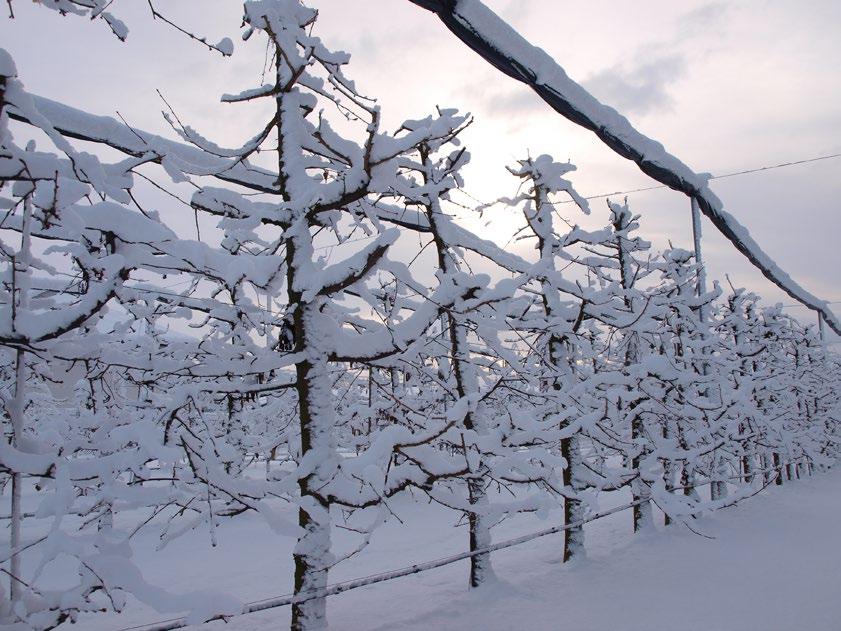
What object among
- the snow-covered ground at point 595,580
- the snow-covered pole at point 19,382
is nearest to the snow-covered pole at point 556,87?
the snow-covered pole at point 19,382

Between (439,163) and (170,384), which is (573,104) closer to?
(439,163)

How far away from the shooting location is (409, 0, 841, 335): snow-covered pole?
332cm

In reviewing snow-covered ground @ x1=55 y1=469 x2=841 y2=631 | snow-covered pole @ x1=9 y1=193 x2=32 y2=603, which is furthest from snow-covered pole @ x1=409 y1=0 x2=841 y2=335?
snow-covered ground @ x1=55 y1=469 x2=841 y2=631

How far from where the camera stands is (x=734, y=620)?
5945mm

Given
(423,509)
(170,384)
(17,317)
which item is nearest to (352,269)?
(17,317)

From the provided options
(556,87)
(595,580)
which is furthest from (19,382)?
(595,580)

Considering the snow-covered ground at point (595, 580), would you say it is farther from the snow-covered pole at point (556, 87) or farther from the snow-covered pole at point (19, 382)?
the snow-covered pole at point (556, 87)

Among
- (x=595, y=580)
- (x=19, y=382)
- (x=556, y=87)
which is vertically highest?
(x=556, y=87)

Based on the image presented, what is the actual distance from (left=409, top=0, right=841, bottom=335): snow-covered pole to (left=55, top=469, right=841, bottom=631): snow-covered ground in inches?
203

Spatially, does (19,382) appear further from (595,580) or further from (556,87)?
(595,580)

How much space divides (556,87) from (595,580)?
6.94 m

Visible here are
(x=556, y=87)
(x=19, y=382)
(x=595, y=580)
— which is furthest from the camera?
(x=595, y=580)

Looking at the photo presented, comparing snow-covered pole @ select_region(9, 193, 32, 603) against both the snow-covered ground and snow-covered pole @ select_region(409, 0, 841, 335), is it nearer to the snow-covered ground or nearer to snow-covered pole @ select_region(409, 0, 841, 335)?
snow-covered pole @ select_region(409, 0, 841, 335)

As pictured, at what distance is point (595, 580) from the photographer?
306 inches
